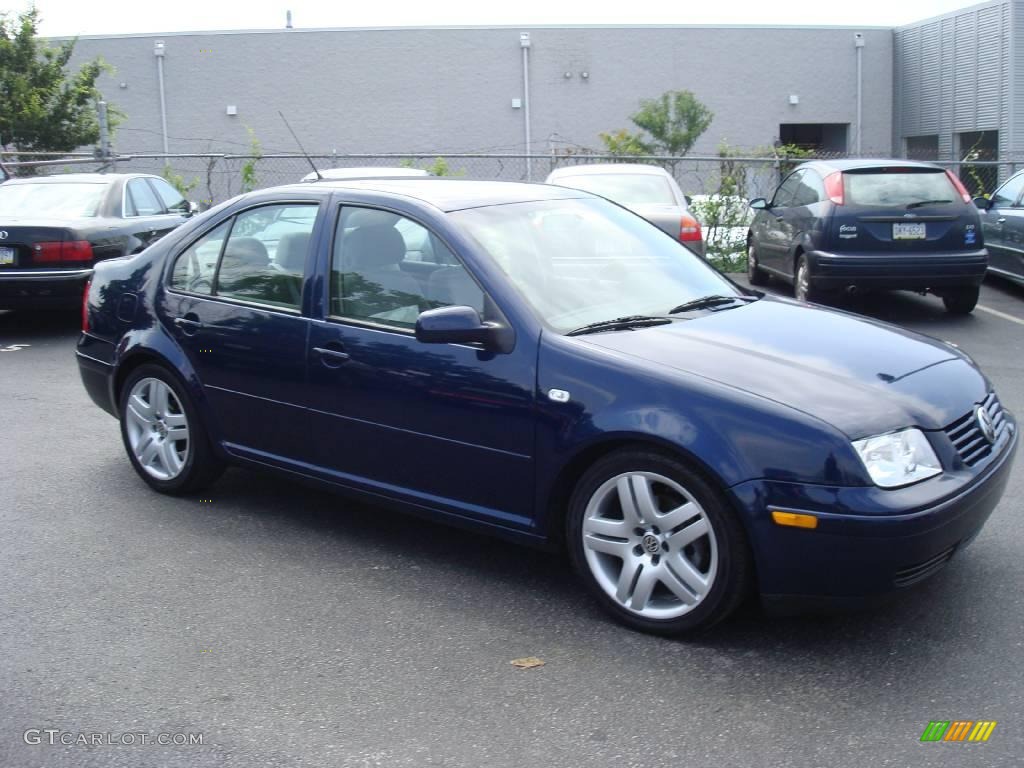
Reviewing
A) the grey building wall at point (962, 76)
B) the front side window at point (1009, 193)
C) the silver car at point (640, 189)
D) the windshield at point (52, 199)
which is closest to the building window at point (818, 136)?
the grey building wall at point (962, 76)

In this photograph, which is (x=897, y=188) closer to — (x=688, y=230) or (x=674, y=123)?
(x=688, y=230)

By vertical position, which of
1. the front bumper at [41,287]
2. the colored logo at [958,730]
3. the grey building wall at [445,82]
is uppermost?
the grey building wall at [445,82]

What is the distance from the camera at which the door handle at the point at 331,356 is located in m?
4.71

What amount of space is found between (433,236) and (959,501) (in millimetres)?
2243

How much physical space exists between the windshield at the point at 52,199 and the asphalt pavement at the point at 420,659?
6161mm

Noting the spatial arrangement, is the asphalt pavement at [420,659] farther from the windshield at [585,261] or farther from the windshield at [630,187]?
the windshield at [630,187]

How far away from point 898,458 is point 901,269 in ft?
23.8

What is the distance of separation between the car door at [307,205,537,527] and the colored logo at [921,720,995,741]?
1588mm

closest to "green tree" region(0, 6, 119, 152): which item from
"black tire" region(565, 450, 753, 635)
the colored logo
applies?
"black tire" region(565, 450, 753, 635)

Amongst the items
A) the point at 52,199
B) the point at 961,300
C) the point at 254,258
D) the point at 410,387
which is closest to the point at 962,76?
the point at 961,300

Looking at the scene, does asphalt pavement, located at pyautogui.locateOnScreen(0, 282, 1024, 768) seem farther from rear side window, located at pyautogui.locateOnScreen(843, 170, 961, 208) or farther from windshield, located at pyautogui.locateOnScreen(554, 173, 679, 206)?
windshield, located at pyautogui.locateOnScreen(554, 173, 679, 206)

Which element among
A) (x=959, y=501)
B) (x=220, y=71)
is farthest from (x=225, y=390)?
(x=220, y=71)

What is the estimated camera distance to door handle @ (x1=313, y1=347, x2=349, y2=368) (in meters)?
4.71

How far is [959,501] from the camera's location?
3.68 m
